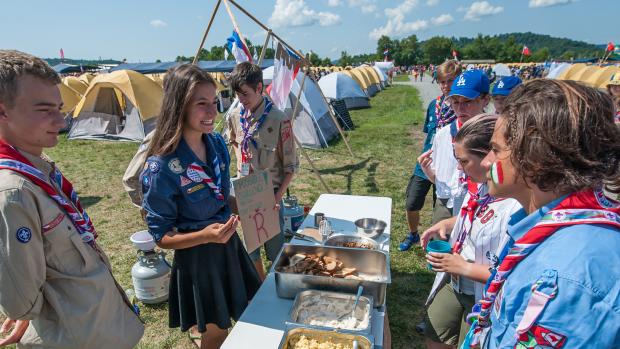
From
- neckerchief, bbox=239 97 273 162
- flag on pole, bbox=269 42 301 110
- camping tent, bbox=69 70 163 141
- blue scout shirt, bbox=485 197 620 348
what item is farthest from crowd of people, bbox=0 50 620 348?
camping tent, bbox=69 70 163 141

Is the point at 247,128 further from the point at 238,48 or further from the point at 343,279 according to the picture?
the point at 238,48

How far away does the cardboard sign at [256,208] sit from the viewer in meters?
2.04

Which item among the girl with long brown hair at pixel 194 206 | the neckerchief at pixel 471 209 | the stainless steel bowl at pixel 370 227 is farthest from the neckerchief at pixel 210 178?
the neckerchief at pixel 471 209

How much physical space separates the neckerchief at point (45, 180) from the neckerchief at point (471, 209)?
199 cm

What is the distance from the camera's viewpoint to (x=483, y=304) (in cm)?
135

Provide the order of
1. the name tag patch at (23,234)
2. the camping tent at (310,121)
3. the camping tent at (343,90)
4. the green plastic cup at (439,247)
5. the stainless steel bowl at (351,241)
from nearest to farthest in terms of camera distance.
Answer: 1. the name tag patch at (23,234)
2. the green plastic cup at (439,247)
3. the stainless steel bowl at (351,241)
4. the camping tent at (310,121)
5. the camping tent at (343,90)

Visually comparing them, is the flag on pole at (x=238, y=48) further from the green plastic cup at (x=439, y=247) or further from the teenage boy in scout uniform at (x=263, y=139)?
the green plastic cup at (x=439, y=247)

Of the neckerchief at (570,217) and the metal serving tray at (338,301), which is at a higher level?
the neckerchief at (570,217)

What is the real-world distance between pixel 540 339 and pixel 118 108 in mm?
14238

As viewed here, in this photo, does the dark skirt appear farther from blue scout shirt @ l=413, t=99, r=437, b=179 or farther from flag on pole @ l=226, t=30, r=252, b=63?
flag on pole @ l=226, t=30, r=252, b=63

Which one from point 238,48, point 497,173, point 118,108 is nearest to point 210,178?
point 497,173

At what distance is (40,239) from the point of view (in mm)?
1401

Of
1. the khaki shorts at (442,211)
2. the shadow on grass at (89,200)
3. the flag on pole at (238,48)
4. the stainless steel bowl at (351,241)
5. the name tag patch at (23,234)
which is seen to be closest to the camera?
the name tag patch at (23,234)

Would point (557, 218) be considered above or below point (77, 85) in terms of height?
below
